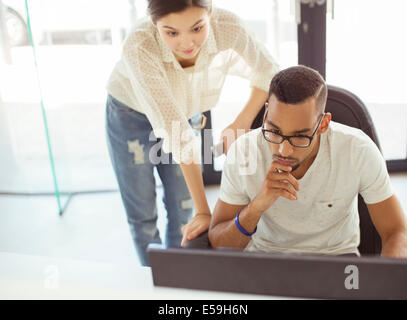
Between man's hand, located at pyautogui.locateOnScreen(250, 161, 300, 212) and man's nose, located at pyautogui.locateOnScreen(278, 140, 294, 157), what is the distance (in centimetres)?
7

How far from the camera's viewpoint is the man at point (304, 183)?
3.35 ft

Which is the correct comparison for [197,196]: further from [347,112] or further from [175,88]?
[347,112]

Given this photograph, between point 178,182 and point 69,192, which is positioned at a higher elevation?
point 178,182

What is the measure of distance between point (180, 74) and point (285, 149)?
382mm

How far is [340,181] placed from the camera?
1137mm

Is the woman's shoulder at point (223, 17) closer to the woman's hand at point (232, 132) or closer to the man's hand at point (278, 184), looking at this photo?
the woman's hand at point (232, 132)

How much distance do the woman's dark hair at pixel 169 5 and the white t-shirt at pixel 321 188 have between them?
347 mm

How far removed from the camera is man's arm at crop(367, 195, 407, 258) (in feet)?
3.45

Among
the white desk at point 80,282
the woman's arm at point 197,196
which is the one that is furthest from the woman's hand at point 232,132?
the white desk at point 80,282

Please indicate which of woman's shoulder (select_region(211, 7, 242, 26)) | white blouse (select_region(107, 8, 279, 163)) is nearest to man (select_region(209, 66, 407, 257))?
white blouse (select_region(107, 8, 279, 163))

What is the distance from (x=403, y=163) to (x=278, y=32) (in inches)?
34.1
